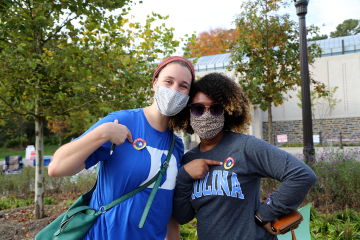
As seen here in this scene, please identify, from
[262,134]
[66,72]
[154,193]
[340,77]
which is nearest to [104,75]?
[66,72]

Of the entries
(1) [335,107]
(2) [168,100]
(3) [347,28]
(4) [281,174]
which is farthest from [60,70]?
(3) [347,28]

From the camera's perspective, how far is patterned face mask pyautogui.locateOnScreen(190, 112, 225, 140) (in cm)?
185

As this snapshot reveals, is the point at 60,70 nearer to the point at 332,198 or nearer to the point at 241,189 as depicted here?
the point at 241,189

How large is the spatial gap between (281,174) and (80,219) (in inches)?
49.7

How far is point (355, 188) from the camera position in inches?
188

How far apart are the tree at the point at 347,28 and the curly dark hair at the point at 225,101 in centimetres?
5242

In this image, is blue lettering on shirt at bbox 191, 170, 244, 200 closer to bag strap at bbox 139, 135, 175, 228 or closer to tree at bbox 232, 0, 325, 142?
bag strap at bbox 139, 135, 175, 228

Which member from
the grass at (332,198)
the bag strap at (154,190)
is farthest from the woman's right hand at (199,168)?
the grass at (332,198)

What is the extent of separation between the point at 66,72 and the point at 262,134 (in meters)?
21.8

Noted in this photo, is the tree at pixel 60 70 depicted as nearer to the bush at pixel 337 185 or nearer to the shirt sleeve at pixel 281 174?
the shirt sleeve at pixel 281 174

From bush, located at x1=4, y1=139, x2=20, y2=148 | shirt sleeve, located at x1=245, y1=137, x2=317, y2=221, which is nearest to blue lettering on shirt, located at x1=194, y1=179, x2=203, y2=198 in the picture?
shirt sleeve, located at x1=245, y1=137, x2=317, y2=221

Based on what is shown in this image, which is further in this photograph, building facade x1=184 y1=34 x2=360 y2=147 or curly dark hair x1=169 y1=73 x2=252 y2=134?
building facade x1=184 y1=34 x2=360 y2=147

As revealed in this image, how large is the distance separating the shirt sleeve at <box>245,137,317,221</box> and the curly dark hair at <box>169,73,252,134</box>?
35cm

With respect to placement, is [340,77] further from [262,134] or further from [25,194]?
[25,194]
